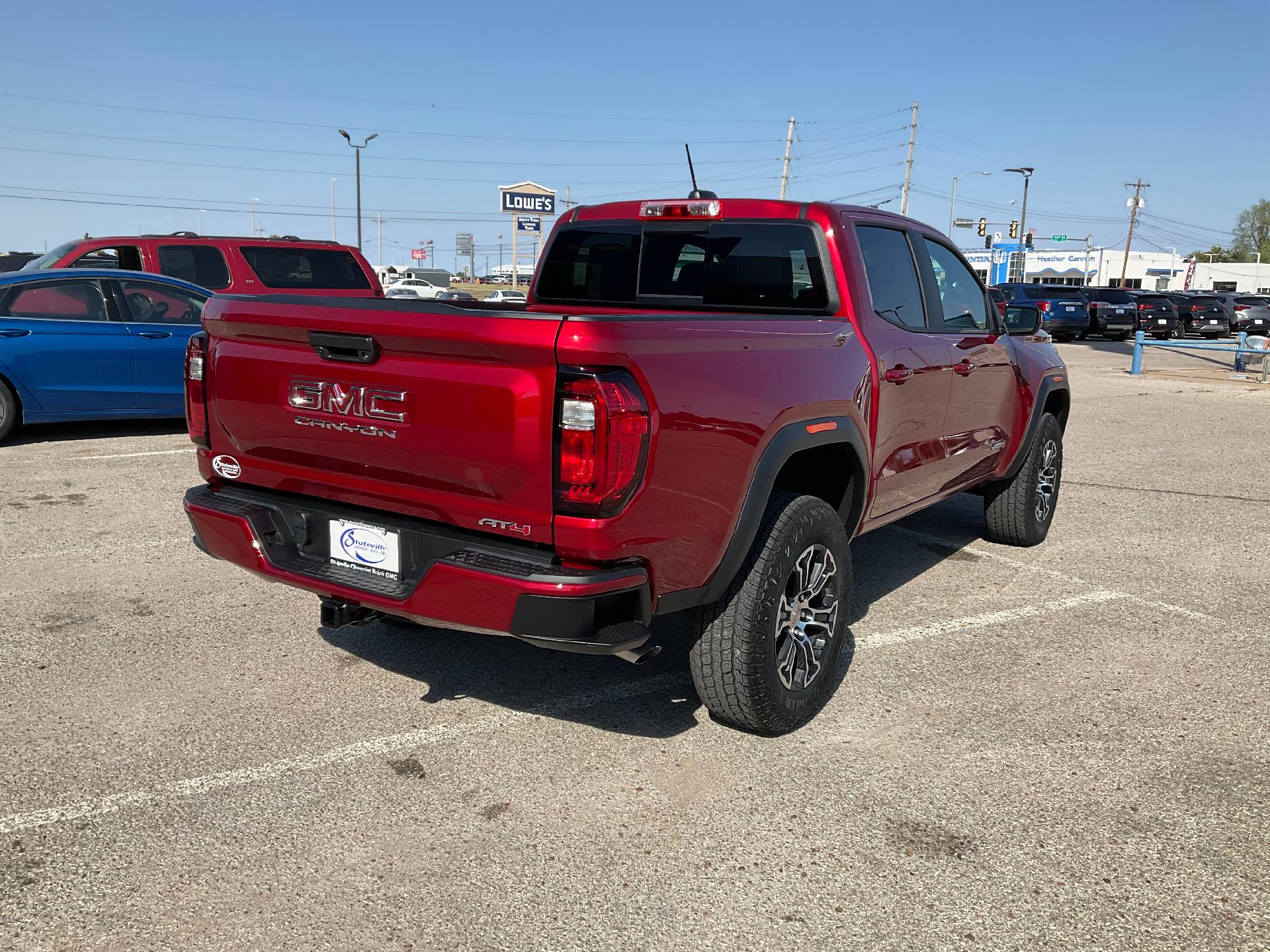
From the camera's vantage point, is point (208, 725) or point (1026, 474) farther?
point (1026, 474)

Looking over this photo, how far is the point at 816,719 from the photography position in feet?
12.5

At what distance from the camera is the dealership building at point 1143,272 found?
10331 cm

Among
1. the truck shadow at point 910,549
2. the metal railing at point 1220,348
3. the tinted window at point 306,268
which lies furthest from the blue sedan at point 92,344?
the metal railing at point 1220,348

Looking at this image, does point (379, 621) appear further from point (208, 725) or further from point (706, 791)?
point (706, 791)

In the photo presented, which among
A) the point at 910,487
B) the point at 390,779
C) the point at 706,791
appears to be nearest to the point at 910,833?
the point at 706,791

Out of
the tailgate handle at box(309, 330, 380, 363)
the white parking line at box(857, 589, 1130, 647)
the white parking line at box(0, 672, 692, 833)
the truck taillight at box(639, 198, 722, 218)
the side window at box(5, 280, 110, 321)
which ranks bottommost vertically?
the white parking line at box(0, 672, 692, 833)

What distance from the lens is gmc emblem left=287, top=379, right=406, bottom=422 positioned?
3.02 m

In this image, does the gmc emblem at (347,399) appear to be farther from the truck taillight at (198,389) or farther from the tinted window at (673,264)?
the tinted window at (673,264)

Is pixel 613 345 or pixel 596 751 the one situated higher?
pixel 613 345

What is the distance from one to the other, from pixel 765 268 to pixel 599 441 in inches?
75.9

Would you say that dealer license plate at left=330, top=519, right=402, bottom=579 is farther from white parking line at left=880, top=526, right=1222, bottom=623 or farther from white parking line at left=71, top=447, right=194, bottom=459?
white parking line at left=71, top=447, right=194, bottom=459

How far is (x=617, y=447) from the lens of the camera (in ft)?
8.94

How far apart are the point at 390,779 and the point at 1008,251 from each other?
74.8 m

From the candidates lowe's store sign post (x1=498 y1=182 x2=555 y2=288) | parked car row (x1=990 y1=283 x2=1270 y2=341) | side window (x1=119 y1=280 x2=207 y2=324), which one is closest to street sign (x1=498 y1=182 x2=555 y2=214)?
lowe's store sign post (x1=498 y1=182 x2=555 y2=288)
